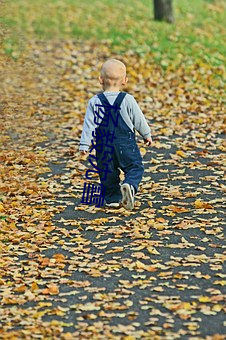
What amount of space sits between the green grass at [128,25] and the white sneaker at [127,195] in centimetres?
772

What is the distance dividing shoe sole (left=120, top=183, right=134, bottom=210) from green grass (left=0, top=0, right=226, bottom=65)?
304 inches

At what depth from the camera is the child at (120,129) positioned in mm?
7406

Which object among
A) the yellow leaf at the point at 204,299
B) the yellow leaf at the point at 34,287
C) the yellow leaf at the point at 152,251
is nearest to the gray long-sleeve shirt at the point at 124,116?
the yellow leaf at the point at 152,251

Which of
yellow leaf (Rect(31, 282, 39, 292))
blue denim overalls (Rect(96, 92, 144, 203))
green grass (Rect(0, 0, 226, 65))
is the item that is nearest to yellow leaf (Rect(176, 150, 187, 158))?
blue denim overalls (Rect(96, 92, 144, 203))

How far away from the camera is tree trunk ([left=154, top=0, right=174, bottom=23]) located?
1773cm

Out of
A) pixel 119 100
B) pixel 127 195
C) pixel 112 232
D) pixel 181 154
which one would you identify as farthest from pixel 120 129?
pixel 181 154

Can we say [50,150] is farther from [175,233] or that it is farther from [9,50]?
[9,50]

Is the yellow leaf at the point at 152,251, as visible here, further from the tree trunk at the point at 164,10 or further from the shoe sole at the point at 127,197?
the tree trunk at the point at 164,10

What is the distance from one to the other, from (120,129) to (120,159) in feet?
0.96

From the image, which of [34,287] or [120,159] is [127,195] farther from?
[34,287]

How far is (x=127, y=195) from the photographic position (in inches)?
289

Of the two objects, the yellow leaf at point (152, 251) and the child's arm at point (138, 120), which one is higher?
the child's arm at point (138, 120)

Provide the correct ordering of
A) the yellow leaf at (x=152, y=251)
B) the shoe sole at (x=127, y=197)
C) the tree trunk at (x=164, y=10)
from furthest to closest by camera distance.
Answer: the tree trunk at (x=164, y=10), the shoe sole at (x=127, y=197), the yellow leaf at (x=152, y=251)

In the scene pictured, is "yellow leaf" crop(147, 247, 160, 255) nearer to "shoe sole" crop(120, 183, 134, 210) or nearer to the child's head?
"shoe sole" crop(120, 183, 134, 210)
